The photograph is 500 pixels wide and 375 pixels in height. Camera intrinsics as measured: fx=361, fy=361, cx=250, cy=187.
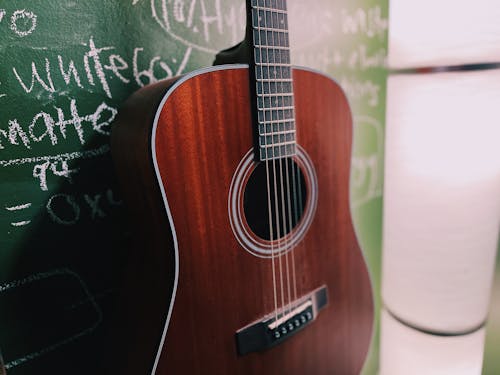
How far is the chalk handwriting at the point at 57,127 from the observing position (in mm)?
604

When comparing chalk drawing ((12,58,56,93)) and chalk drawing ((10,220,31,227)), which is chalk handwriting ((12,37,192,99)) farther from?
chalk drawing ((10,220,31,227))

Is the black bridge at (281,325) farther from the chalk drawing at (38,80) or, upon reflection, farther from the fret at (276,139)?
the chalk drawing at (38,80)

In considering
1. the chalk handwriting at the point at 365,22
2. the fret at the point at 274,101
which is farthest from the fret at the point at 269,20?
the chalk handwriting at the point at 365,22

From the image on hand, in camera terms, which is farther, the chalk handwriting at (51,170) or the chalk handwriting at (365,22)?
the chalk handwriting at (365,22)

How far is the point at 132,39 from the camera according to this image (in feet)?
2.27

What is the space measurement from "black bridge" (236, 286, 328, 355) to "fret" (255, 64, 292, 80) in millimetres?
420

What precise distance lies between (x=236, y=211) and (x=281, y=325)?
0.24m

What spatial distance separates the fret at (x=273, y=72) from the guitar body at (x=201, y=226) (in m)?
0.02

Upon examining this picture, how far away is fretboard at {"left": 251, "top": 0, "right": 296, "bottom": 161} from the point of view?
0.59 m

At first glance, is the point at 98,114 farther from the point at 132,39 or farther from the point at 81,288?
the point at 81,288

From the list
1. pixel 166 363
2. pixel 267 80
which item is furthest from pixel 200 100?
pixel 166 363

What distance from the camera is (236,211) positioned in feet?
1.97

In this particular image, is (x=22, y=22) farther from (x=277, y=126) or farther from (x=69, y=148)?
(x=277, y=126)

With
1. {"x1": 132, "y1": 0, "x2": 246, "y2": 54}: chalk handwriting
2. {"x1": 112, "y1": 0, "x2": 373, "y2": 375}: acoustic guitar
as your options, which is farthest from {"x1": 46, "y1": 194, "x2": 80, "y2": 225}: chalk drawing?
{"x1": 132, "y1": 0, "x2": 246, "y2": 54}: chalk handwriting
